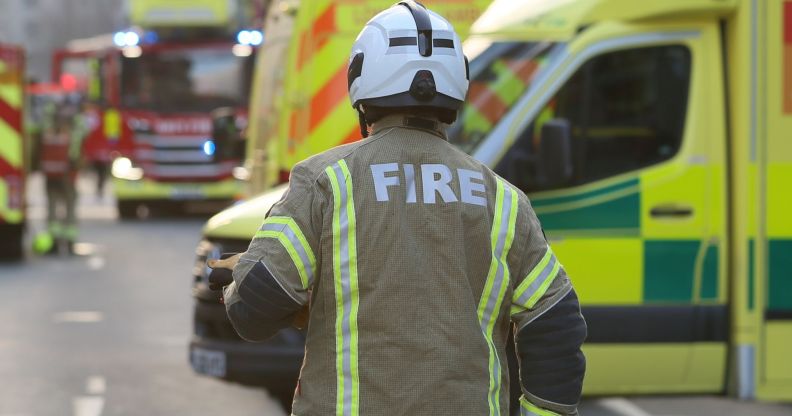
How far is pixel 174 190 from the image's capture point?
2141cm

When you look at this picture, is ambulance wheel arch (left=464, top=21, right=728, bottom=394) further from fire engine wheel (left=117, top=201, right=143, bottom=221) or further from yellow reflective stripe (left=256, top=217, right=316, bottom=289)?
fire engine wheel (left=117, top=201, right=143, bottom=221)

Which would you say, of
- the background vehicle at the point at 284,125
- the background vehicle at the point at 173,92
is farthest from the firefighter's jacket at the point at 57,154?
the background vehicle at the point at 284,125

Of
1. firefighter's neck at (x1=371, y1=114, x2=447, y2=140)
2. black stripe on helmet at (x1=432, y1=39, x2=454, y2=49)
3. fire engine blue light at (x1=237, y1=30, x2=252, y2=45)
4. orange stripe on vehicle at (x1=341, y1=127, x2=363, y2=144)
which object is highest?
Result: fire engine blue light at (x1=237, y1=30, x2=252, y2=45)

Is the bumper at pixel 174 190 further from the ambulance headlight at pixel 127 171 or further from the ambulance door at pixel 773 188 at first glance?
the ambulance door at pixel 773 188

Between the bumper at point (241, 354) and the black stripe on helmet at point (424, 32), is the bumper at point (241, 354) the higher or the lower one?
the lower one

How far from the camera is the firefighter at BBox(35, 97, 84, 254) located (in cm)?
1641

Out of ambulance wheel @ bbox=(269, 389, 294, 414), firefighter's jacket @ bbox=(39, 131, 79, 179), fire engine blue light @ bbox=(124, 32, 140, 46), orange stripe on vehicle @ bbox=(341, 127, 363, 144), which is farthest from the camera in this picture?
fire engine blue light @ bbox=(124, 32, 140, 46)

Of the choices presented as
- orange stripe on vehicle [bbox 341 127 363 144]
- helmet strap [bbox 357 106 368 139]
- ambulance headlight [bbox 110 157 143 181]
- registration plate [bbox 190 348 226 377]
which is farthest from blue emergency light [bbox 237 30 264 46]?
helmet strap [bbox 357 106 368 139]

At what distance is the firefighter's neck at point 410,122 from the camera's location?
9.98 ft

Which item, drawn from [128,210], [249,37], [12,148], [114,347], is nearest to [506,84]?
[114,347]

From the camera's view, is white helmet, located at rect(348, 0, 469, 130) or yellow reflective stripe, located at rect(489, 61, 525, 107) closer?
white helmet, located at rect(348, 0, 469, 130)

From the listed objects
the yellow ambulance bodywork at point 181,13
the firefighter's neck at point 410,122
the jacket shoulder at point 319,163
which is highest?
the yellow ambulance bodywork at point 181,13

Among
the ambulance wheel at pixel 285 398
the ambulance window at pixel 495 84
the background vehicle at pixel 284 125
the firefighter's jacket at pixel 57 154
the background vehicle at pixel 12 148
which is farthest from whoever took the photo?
the firefighter's jacket at pixel 57 154

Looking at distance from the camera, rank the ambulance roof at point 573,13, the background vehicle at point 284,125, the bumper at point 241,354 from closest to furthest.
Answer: the ambulance roof at point 573,13
the bumper at point 241,354
the background vehicle at point 284,125
